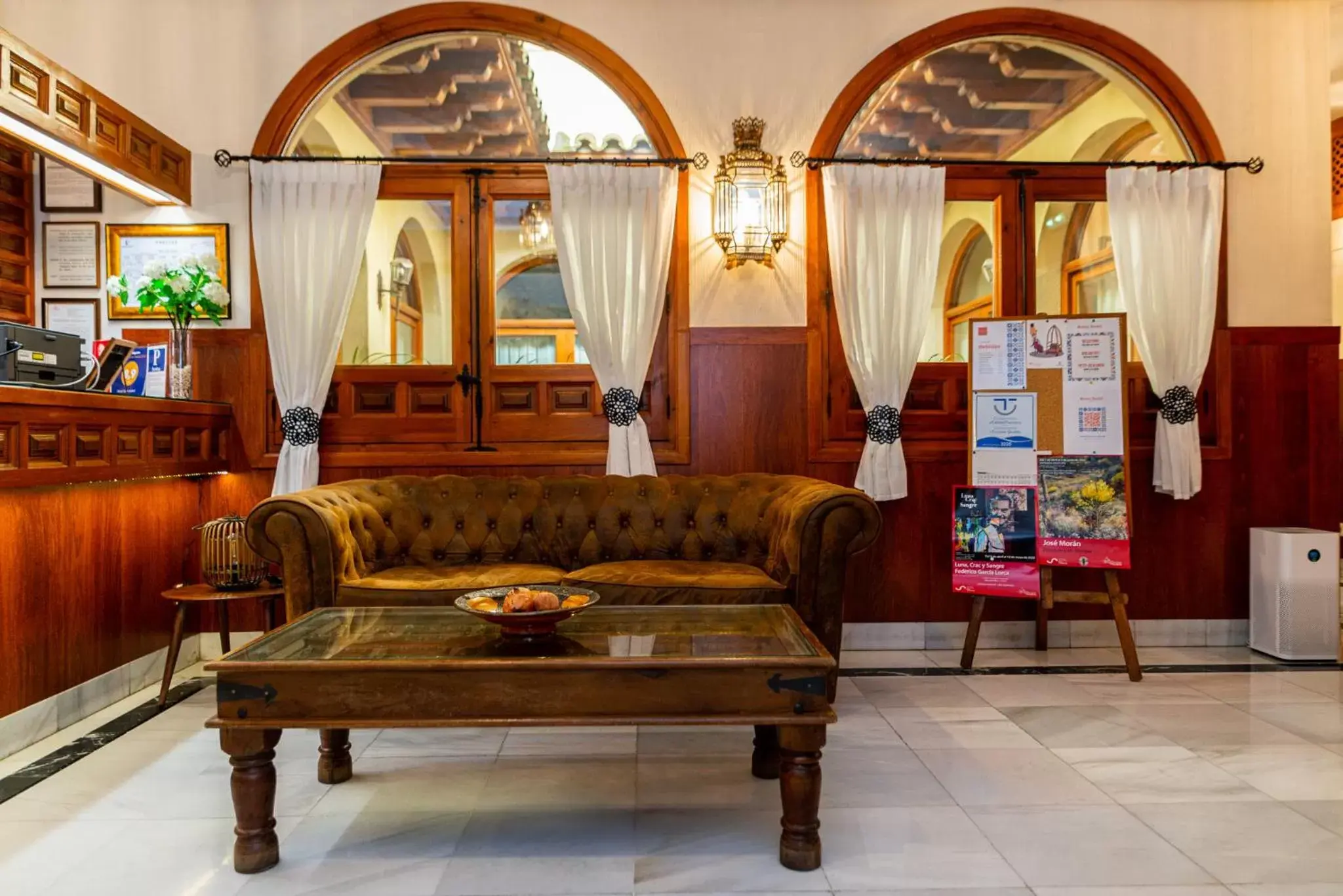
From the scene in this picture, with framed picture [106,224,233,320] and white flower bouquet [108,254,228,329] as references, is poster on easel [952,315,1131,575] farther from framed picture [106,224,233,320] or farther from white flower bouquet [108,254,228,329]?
framed picture [106,224,233,320]

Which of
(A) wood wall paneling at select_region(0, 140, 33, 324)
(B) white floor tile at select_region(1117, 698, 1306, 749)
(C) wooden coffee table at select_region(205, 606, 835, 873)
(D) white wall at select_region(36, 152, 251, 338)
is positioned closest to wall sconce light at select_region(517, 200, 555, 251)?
(D) white wall at select_region(36, 152, 251, 338)

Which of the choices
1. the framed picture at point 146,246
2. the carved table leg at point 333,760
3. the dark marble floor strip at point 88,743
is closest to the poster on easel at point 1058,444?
the carved table leg at point 333,760

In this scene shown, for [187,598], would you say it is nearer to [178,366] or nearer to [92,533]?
[92,533]

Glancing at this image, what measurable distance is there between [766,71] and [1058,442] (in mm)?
2591

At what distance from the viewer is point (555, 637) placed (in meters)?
2.56

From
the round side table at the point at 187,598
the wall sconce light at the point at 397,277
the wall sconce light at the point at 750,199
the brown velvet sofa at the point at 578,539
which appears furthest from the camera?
the wall sconce light at the point at 397,277

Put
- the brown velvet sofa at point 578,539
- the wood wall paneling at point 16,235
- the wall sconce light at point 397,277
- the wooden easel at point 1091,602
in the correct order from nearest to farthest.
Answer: the brown velvet sofa at point 578,539
the wooden easel at point 1091,602
the wood wall paneling at point 16,235
the wall sconce light at point 397,277

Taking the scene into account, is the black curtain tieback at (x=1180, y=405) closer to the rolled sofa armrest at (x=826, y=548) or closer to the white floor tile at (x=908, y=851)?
the rolled sofa armrest at (x=826, y=548)

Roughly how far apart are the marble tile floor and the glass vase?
1.59 metres

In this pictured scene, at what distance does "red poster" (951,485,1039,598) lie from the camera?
14.1ft

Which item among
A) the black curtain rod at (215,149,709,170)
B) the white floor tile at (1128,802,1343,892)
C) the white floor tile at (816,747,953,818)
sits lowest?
the white floor tile at (816,747,953,818)

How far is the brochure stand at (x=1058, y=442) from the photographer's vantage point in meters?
4.30

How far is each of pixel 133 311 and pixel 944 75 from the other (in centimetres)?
490

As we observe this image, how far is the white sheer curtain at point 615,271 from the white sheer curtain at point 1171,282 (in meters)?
2.62
